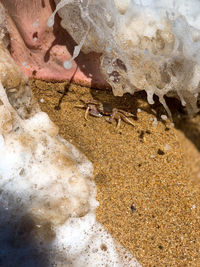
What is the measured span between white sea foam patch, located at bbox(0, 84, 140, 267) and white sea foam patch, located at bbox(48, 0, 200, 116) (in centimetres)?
69

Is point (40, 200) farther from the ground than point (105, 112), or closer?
closer

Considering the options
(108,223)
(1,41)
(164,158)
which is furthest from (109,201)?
(1,41)

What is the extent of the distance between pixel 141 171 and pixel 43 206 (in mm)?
741

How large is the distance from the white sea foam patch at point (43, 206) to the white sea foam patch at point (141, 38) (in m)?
0.69

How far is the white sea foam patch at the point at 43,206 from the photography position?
200 centimetres

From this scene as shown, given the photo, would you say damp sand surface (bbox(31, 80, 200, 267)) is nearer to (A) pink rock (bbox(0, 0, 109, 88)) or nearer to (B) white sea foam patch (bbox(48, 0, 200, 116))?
(A) pink rock (bbox(0, 0, 109, 88))

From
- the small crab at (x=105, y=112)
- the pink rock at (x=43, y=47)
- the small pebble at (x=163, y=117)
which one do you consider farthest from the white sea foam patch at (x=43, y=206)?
the small pebble at (x=163, y=117)

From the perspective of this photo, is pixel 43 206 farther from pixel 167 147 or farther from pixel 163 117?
pixel 163 117

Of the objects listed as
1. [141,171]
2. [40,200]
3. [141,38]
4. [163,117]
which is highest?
[141,38]

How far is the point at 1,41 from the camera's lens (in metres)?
2.34

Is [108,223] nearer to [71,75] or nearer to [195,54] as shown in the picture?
[71,75]

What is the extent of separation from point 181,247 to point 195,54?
134 centimetres

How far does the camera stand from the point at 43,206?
2082 millimetres

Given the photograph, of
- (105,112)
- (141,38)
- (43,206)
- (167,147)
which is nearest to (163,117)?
(167,147)
